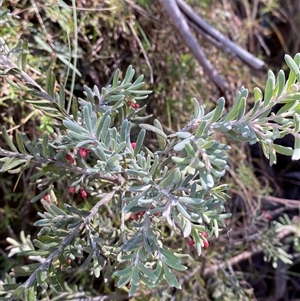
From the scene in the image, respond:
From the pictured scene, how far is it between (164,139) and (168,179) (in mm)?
108

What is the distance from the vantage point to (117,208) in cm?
75

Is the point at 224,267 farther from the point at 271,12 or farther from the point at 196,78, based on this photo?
the point at 271,12

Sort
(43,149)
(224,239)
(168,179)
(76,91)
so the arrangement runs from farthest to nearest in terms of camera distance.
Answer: (224,239) → (76,91) → (43,149) → (168,179)

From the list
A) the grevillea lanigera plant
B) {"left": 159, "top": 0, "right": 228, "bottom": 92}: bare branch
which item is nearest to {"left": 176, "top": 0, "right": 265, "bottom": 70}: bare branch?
{"left": 159, "top": 0, "right": 228, "bottom": 92}: bare branch

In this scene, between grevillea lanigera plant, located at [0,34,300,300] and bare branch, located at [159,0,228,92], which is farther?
bare branch, located at [159,0,228,92]

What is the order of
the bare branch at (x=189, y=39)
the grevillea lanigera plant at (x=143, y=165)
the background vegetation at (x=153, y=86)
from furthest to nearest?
the bare branch at (x=189, y=39)
the background vegetation at (x=153, y=86)
the grevillea lanigera plant at (x=143, y=165)

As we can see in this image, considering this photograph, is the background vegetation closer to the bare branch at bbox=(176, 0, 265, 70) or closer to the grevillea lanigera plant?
the bare branch at bbox=(176, 0, 265, 70)

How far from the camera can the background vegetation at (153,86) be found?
105 cm

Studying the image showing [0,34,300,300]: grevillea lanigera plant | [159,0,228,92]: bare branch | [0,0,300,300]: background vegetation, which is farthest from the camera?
[159,0,228,92]: bare branch

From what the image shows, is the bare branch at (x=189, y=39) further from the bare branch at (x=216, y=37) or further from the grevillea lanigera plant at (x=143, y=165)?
the grevillea lanigera plant at (x=143, y=165)

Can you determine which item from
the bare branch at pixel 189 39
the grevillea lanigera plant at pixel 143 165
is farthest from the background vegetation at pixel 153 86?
the grevillea lanigera plant at pixel 143 165

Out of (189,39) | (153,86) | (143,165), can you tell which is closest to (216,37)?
(189,39)

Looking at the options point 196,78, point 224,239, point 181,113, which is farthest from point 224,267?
point 196,78

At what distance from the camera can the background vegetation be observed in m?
1.05
